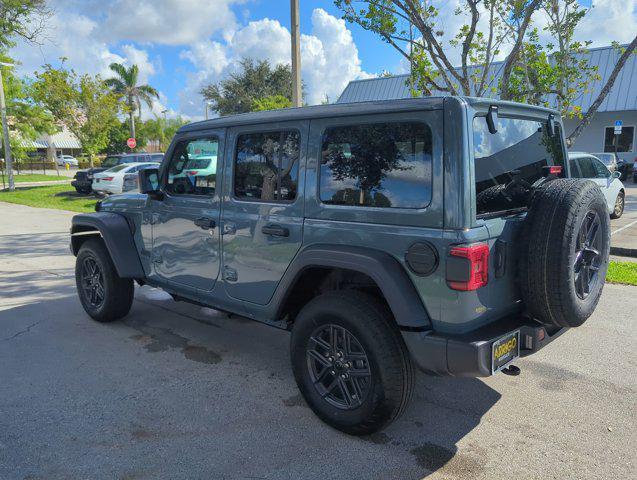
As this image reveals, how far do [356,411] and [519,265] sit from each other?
1279mm

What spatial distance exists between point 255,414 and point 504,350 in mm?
1663

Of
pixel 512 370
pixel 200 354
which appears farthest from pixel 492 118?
pixel 200 354

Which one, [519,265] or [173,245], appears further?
[173,245]

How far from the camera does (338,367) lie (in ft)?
10.3

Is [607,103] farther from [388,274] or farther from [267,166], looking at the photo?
[388,274]

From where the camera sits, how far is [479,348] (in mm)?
2600

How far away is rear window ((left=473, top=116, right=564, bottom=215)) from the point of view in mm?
2830

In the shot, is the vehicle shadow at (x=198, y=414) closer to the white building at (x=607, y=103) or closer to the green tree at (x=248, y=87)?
the white building at (x=607, y=103)

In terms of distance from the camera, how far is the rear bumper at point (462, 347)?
2.61 meters

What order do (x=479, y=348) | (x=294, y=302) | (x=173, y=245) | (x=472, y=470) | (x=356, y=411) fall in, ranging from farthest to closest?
(x=173, y=245), (x=294, y=302), (x=356, y=411), (x=472, y=470), (x=479, y=348)

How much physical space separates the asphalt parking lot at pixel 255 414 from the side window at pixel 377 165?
146 cm

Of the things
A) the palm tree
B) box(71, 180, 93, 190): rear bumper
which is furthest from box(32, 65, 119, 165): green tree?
the palm tree

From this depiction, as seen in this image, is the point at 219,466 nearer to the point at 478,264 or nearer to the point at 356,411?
the point at 356,411

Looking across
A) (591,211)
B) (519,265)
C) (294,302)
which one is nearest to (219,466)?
(294,302)
